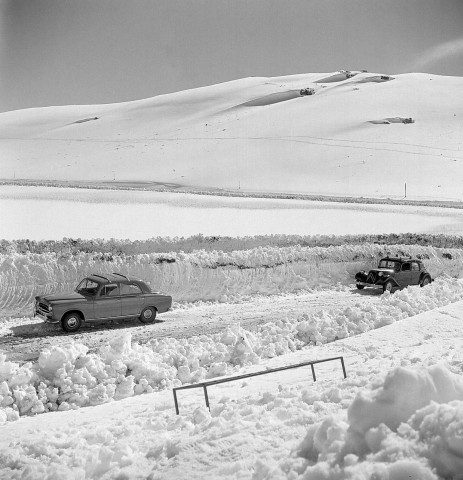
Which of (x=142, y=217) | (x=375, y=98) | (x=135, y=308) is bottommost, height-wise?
(x=135, y=308)

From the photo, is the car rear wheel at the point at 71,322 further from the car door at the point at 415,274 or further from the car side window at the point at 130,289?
the car door at the point at 415,274

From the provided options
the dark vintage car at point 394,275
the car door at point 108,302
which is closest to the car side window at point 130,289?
the car door at point 108,302

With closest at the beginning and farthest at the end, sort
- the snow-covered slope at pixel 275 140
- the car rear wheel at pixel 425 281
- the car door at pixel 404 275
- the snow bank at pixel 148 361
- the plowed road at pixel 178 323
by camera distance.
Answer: the snow bank at pixel 148 361 → the plowed road at pixel 178 323 → the car door at pixel 404 275 → the car rear wheel at pixel 425 281 → the snow-covered slope at pixel 275 140

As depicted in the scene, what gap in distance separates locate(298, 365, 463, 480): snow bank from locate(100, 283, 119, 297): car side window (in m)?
Answer: 8.77

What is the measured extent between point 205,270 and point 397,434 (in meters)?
13.1

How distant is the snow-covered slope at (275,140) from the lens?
47.8m

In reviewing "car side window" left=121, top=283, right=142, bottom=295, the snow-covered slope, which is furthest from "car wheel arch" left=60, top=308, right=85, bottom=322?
the snow-covered slope

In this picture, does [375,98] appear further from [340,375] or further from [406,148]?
[340,375]

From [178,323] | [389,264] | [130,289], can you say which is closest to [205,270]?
[178,323]

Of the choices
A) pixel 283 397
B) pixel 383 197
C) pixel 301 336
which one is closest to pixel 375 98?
pixel 383 197

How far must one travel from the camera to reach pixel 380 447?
4.42 metres

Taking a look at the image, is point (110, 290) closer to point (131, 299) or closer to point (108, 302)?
point (108, 302)

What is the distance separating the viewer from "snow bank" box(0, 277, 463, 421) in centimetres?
935

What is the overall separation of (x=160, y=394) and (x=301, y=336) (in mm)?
4326
